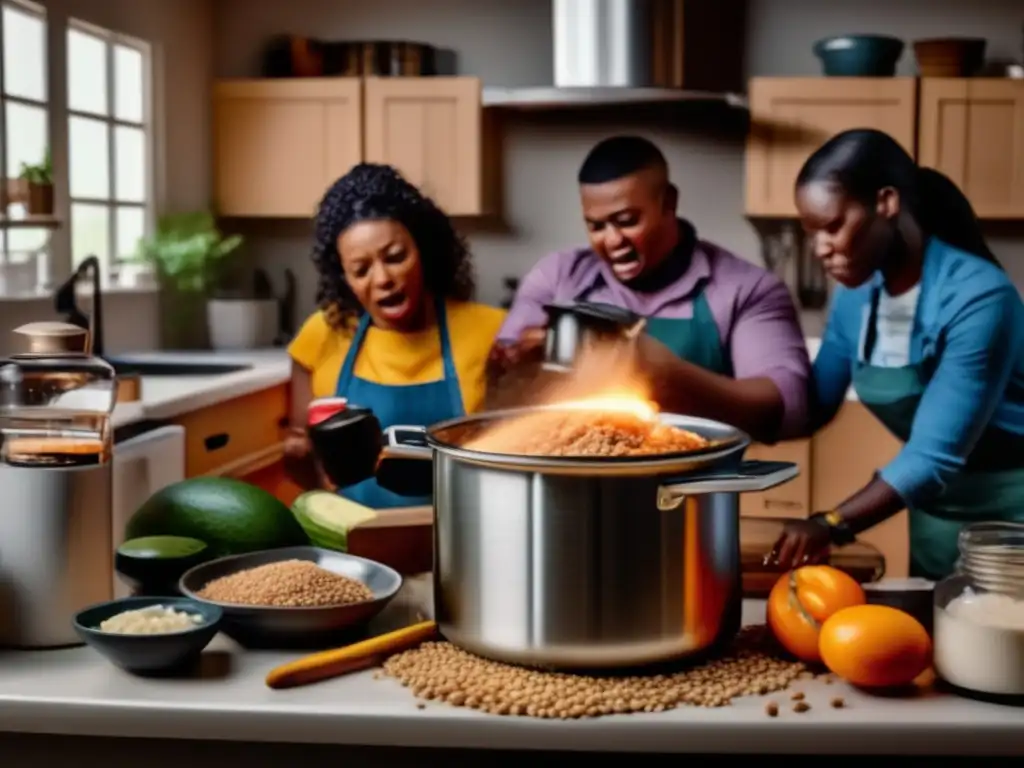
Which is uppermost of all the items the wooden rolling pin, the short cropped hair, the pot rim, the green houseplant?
the short cropped hair

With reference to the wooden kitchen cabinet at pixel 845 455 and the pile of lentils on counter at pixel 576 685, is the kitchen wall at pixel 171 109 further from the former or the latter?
the pile of lentils on counter at pixel 576 685

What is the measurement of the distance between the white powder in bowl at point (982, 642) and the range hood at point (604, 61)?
98.4 inches

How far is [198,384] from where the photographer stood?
112 inches

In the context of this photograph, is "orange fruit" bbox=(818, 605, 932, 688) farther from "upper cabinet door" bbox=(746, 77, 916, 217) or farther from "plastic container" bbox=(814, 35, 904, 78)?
"plastic container" bbox=(814, 35, 904, 78)

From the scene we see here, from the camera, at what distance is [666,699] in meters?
0.99

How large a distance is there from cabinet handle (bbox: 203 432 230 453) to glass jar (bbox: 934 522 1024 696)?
2099 millimetres

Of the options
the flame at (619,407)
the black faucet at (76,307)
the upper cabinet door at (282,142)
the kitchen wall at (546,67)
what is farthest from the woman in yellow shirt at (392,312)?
the kitchen wall at (546,67)

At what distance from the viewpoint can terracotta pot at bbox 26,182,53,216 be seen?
271cm

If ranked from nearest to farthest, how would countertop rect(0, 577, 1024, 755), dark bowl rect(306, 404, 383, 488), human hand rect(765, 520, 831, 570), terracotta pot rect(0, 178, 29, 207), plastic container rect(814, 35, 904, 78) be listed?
countertop rect(0, 577, 1024, 755), human hand rect(765, 520, 831, 570), dark bowl rect(306, 404, 383, 488), terracotta pot rect(0, 178, 29, 207), plastic container rect(814, 35, 904, 78)

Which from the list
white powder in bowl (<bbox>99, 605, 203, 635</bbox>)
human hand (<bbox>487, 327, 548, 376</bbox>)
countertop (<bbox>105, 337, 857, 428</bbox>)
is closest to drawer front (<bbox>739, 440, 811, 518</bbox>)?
countertop (<bbox>105, 337, 857, 428</bbox>)

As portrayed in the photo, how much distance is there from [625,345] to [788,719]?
0.91 meters

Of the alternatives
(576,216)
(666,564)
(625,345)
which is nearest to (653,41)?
(576,216)

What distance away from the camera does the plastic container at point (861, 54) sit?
137 inches

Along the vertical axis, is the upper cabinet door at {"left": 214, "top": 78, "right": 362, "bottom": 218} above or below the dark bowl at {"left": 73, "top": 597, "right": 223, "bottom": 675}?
above
